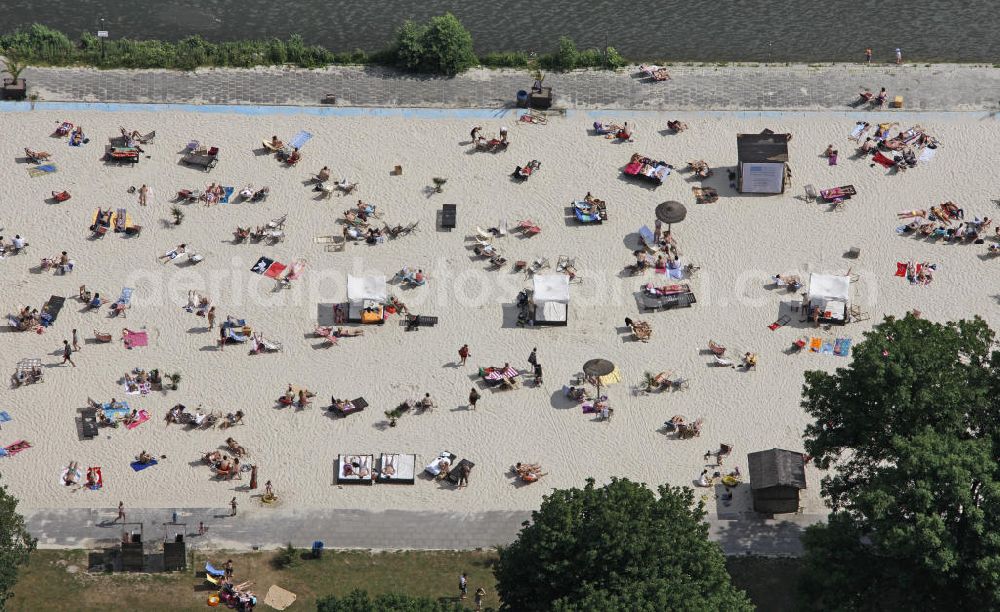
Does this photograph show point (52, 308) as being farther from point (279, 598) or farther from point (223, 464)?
point (279, 598)

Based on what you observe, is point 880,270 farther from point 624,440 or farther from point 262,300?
point 262,300

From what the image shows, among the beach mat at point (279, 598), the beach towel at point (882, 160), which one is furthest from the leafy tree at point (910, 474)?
the beach towel at point (882, 160)

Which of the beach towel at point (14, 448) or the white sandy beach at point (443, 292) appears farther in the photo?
the white sandy beach at point (443, 292)

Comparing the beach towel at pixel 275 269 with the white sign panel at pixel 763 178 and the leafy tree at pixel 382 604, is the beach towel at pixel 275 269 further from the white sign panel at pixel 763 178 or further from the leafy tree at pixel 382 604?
the leafy tree at pixel 382 604

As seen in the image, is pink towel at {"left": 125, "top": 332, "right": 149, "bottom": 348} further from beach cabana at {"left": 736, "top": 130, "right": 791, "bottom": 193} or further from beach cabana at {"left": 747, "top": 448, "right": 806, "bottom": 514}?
beach cabana at {"left": 736, "top": 130, "right": 791, "bottom": 193}

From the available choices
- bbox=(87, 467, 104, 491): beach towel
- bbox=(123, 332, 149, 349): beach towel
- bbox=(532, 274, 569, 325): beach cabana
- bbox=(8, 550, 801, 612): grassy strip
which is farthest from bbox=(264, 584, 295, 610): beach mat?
bbox=(532, 274, 569, 325): beach cabana
